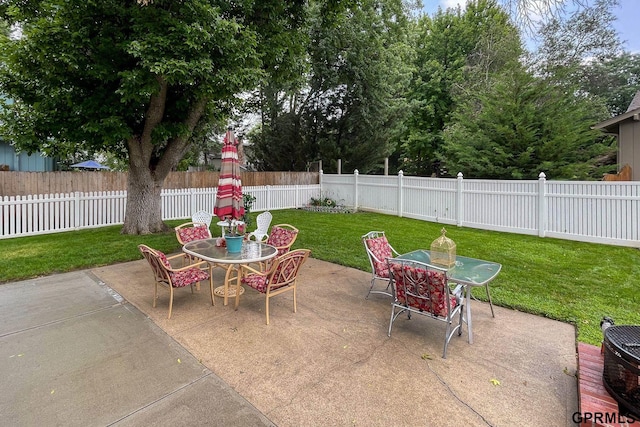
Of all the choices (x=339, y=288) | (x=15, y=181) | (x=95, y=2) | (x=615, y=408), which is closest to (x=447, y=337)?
(x=615, y=408)

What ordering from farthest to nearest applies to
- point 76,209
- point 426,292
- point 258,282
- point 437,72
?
1. point 437,72
2. point 76,209
3. point 258,282
4. point 426,292

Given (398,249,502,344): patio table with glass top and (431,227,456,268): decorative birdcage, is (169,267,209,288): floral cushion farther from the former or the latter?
(431,227,456,268): decorative birdcage

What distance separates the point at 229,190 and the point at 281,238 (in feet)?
3.91

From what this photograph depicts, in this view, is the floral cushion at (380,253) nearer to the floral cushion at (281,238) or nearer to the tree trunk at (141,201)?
the floral cushion at (281,238)

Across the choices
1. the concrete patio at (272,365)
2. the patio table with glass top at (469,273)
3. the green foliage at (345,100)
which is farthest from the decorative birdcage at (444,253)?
the green foliage at (345,100)

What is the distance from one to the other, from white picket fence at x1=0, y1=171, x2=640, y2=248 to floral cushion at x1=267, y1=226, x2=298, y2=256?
20.3 feet

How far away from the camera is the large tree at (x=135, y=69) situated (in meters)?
5.68

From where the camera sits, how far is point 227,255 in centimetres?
422

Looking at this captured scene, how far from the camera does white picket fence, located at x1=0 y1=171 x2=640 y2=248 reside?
722 centimetres

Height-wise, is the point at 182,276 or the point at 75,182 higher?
the point at 75,182

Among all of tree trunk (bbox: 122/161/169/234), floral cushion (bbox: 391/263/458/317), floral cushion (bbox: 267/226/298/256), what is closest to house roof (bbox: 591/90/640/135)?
floral cushion (bbox: 391/263/458/317)

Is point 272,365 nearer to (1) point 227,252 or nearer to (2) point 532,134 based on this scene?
(1) point 227,252

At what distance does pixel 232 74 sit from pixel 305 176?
891 centimetres

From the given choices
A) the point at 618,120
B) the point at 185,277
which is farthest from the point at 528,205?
the point at 185,277
